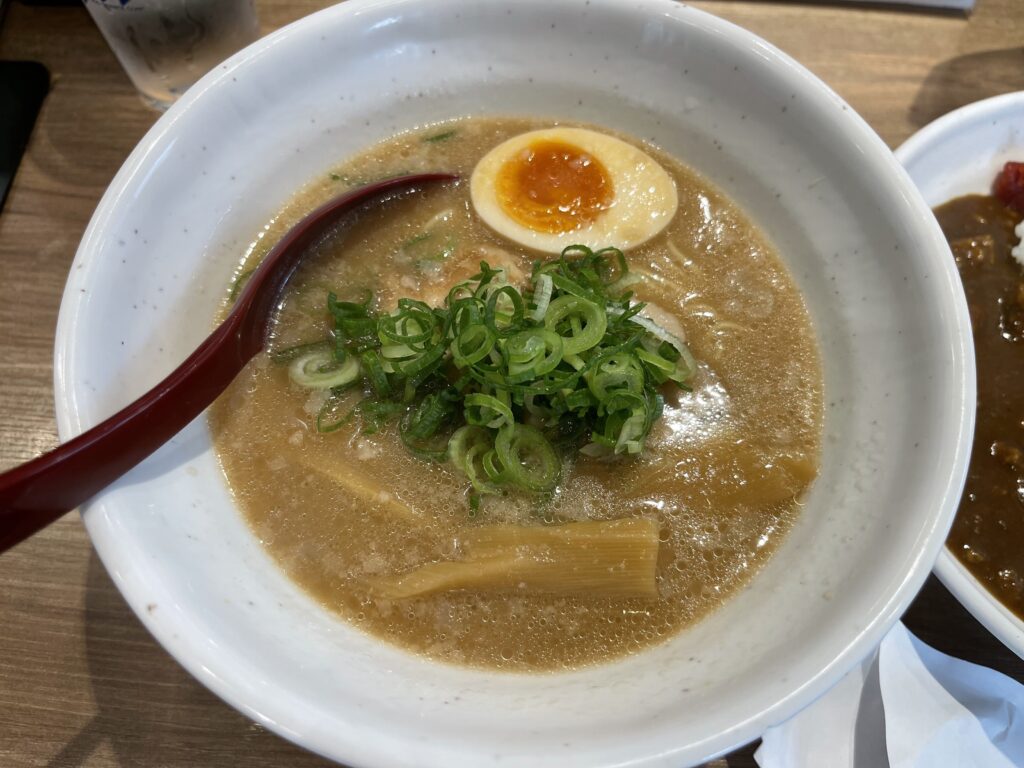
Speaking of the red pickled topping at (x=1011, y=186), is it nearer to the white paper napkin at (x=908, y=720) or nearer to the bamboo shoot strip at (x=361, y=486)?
the white paper napkin at (x=908, y=720)

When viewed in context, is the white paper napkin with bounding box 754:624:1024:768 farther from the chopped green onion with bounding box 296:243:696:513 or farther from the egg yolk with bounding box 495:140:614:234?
the egg yolk with bounding box 495:140:614:234

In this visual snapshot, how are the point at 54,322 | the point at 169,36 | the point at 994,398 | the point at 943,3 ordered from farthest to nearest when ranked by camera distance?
the point at 943,3 → the point at 169,36 → the point at 54,322 → the point at 994,398

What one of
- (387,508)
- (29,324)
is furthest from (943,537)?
(29,324)

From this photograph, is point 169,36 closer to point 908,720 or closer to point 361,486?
point 361,486

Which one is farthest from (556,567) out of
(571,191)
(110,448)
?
(571,191)

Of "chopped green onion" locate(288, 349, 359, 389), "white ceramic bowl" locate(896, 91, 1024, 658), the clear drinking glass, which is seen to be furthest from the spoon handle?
"white ceramic bowl" locate(896, 91, 1024, 658)

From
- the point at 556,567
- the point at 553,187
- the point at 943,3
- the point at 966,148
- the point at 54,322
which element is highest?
the point at 943,3

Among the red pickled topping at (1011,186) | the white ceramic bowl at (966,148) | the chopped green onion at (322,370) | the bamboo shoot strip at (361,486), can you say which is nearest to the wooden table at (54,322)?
the white ceramic bowl at (966,148)

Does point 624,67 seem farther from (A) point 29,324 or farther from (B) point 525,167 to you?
(A) point 29,324
